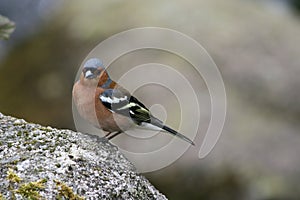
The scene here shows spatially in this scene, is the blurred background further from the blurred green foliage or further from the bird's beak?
the blurred green foliage

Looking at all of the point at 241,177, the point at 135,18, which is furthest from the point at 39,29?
the point at 241,177

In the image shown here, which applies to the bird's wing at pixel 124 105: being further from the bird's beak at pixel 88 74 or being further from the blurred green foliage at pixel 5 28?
the blurred green foliage at pixel 5 28

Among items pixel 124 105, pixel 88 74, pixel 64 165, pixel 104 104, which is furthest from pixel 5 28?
pixel 64 165

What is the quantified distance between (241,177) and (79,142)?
17.7ft

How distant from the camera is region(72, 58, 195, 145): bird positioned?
19.6ft

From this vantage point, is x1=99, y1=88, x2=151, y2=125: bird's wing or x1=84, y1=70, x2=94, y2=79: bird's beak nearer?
x1=84, y1=70, x2=94, y2=79: bird's beak

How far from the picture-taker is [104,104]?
240 inches

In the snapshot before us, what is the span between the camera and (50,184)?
4.25 meters

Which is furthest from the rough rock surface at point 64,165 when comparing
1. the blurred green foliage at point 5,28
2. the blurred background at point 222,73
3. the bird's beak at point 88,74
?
the blurred background at point 222,73

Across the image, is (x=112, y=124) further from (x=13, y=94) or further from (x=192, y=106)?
(x=13, y=94)

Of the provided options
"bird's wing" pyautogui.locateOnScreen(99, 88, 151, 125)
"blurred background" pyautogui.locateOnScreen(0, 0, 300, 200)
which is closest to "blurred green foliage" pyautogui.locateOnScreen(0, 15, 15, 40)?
"bird's wing" pyautogui.locateOnScreen(99, 88, 151, 125)

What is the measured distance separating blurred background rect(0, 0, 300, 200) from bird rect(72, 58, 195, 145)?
3679 mm

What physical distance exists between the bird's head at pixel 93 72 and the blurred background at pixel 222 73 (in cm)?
396

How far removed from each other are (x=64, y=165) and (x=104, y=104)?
1686 mm
